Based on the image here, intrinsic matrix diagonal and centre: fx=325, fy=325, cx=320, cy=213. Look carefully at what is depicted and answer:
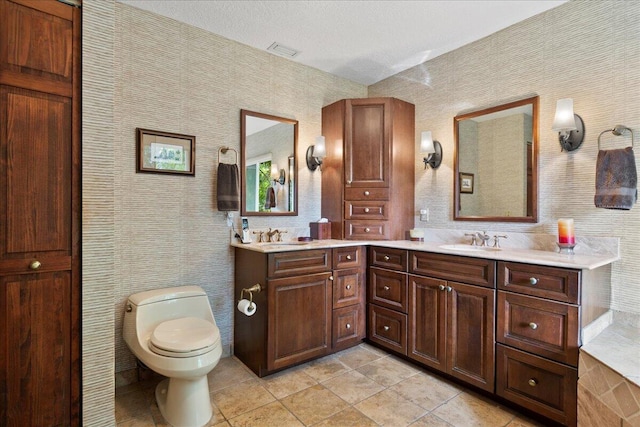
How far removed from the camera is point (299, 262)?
2.37 metres

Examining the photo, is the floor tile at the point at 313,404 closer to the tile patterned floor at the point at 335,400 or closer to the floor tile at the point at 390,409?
the tile patterned floor at the point at 335,400

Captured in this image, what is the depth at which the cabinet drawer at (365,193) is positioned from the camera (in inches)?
114

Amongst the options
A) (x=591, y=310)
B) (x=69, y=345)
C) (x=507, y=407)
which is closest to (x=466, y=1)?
(x=591, y=310)

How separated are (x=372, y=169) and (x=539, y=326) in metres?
1.70

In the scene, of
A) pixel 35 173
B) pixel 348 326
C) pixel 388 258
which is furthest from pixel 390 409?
pixel 35 173

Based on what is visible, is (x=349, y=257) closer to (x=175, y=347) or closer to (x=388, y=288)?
(x=388, y=288)

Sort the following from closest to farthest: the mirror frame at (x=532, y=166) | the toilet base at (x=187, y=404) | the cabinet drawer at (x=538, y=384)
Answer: the cabinet drawer at (x=538, y=384) → the toilet base at (x=187, y=404) → the mirror frame at (x=532, y=166)

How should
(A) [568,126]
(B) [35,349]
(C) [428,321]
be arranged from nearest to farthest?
(B) [35,349] → (A) [568,126] → (C) [428,321]

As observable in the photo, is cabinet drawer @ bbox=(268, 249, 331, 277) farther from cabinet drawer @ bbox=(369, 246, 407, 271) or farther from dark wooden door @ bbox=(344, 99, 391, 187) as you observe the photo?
dark wooden door @ bbox=(344, 99, 391, 187)

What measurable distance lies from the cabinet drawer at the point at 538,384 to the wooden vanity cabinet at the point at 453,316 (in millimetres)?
74

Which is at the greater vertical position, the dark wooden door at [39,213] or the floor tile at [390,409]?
the dark wooden door at [39,213]

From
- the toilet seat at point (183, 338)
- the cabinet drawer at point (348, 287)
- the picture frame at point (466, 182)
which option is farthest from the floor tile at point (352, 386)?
the picture frame at point (466, 182)

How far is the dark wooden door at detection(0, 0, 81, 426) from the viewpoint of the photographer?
1.35m

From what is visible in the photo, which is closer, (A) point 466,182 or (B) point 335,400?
(B) point 335,400
